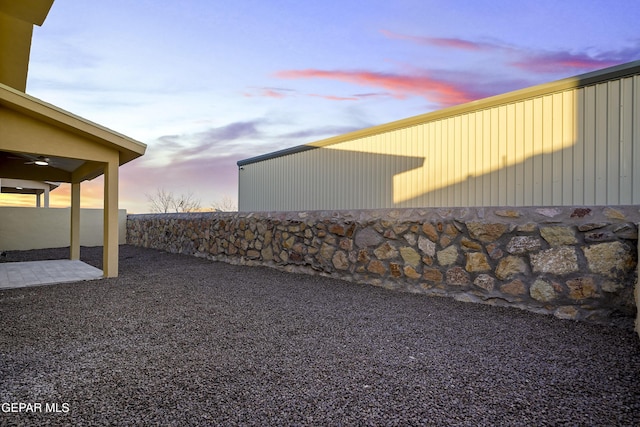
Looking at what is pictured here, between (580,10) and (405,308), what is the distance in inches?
206

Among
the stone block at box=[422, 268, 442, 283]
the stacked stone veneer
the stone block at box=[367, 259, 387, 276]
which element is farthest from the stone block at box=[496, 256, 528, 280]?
the stone block at box=[367, 259, 387, 276]

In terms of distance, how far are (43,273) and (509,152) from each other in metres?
8.27

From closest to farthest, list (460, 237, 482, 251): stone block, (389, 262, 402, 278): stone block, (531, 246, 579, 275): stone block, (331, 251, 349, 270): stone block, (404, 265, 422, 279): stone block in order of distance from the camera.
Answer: (531, 246, 579, 275): stone block, (460, 237, 482, 251): stone block, (404, 265, 422, 279): stone block, (389, 262, 402, 278): stone block, (331, 251, 349, 270): stone block

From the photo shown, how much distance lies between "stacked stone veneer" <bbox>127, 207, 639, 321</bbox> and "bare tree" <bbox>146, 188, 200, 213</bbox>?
1617 cm

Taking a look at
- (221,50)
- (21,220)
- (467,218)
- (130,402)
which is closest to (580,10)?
(467,218)

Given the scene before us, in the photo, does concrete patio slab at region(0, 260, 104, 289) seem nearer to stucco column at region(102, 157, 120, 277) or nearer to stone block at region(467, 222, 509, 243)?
stucco column at region(102, 157, 120, 277)

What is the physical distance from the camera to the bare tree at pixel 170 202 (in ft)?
70.1

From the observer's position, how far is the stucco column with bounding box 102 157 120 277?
5.85 m

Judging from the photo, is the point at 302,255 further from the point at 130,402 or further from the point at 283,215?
the point at 130,402

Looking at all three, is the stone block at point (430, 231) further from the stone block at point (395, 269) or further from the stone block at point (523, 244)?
the stone block at point (523, 244)

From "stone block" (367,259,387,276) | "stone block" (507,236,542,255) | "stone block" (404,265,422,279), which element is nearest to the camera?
"stone block" (507,236,542,255)

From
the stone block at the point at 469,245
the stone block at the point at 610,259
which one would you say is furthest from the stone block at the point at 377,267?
the stone block at the point at 610,259

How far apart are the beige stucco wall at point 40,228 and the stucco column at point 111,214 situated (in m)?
8.80

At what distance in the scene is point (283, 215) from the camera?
262 inches
